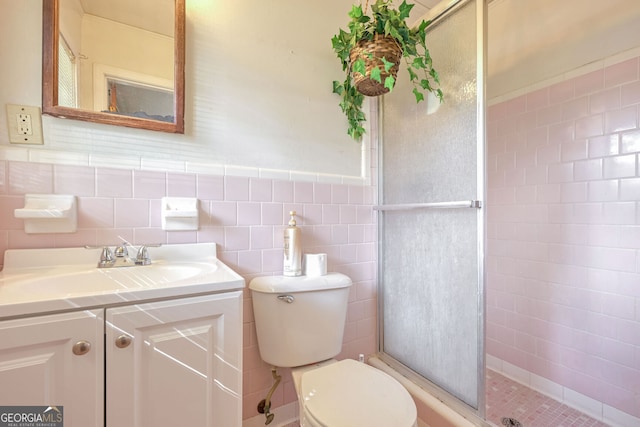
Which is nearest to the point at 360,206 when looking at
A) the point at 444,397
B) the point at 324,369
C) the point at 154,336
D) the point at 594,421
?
the point at 324,369

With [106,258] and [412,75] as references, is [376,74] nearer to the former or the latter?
[412,75]

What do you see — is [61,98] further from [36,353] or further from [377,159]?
[377,159]

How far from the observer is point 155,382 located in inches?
25.5

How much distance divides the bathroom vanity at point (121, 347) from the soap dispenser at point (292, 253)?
0.37 metres

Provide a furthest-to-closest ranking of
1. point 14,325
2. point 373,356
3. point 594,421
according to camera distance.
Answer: point 373,356
point 594,421
point 14,325

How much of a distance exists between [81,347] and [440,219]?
1.22m

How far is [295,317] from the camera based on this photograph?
3.53 ft

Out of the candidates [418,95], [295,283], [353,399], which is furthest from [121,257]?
[418,95]

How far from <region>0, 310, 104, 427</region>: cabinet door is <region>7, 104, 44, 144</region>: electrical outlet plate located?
0.65 m

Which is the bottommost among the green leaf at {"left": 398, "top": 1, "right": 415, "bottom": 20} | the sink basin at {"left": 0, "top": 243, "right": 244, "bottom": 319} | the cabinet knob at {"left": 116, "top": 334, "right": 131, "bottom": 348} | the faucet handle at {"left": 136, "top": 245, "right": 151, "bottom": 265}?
the cabinet knob at {"left": 116, "top": 334, "right": 131, "bottom": 348}

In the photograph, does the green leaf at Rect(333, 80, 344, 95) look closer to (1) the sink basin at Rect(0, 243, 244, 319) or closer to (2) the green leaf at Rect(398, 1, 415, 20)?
(2) the green leaf at Rect(398, 1, 415, 20)

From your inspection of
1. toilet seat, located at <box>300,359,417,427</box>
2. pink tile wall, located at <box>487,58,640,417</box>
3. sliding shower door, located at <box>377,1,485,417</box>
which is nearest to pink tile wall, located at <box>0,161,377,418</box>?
sliding shower door, located at <box>377,1,485,417</box>

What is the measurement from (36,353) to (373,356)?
1.39 metres

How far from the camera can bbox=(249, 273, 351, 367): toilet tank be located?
107cm
